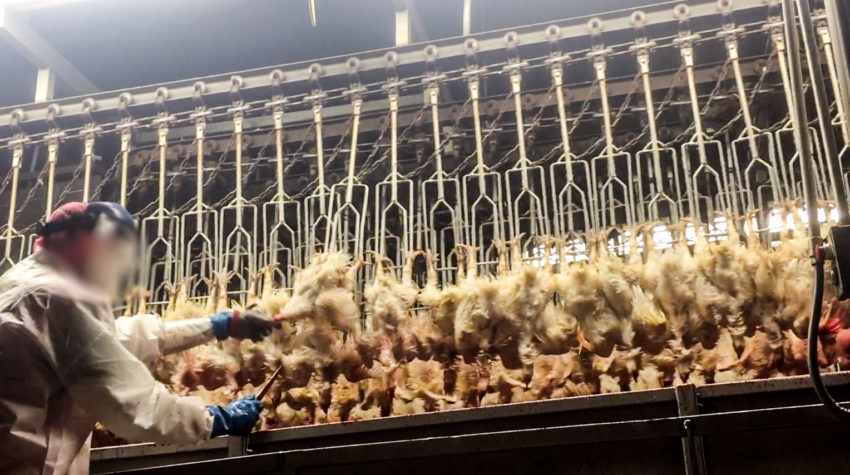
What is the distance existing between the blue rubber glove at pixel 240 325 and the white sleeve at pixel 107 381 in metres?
0.60

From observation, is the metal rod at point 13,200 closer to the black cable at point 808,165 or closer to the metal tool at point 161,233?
the metal tool at point 161,233

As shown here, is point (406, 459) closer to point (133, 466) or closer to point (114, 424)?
point (114, 424)

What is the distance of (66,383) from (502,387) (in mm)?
1545

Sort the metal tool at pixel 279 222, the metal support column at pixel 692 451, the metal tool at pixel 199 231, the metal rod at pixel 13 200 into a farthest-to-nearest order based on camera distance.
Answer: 1. the metal rod at pixel 13 200
2. the metal tool at pixel 199 231
3. the metal tool at pixel 279 222
4. the metal support column at pixel 692 451

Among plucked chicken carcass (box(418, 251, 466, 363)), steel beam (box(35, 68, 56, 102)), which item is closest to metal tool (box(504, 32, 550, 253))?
plucked chicken carcass (box(418, 251, 466, 363))

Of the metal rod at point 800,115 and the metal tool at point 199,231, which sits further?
the metal tool at point 199,231

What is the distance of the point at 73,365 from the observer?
85.7 inches

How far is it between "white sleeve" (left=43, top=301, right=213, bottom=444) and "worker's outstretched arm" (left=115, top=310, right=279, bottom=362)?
1.67ft

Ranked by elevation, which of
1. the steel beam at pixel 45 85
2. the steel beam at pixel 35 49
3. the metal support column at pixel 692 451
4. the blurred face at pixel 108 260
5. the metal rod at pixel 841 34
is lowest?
the metal support column at pixel 692 451

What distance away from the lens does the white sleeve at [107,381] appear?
2.15m

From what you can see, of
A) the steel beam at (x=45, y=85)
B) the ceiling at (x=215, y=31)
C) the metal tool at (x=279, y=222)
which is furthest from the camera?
the ceiling at (x=215, y=31)

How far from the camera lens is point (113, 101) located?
4.26 metres

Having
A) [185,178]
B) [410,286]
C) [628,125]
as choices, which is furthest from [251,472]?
[628,125]

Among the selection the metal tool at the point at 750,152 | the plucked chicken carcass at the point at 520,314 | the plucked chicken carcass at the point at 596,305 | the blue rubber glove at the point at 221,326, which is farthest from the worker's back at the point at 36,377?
the metal tool at the point at 750,152
